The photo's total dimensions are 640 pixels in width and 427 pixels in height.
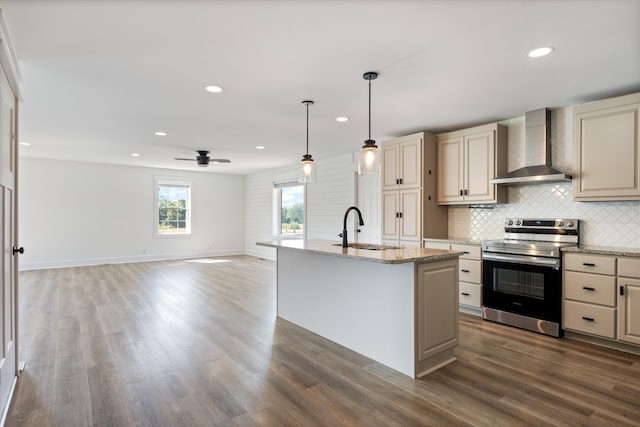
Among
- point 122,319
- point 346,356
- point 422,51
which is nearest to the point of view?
point 422,51

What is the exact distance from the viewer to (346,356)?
9.89 feet

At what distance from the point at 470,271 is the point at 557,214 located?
1152 mm

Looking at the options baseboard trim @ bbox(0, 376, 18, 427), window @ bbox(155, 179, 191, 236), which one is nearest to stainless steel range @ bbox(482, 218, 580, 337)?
baseboard trim @ bbox(0, 376, 18, 427)

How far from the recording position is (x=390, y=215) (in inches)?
200

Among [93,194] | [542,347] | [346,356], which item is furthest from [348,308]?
[93,194]

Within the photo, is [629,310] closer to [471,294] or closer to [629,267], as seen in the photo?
[629,267]

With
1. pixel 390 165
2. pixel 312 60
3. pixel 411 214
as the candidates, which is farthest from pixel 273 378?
pixel 390 165

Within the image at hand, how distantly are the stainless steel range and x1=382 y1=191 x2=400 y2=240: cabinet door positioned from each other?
1275mm

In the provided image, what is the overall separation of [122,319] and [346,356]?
2737mm

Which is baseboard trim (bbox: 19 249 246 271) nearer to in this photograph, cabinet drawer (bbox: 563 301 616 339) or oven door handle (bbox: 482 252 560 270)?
oven door handle (bbox: 482 252 560 270)

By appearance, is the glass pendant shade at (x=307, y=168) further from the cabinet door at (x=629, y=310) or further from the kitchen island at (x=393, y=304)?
the cabinet door at (x=629, y=310)

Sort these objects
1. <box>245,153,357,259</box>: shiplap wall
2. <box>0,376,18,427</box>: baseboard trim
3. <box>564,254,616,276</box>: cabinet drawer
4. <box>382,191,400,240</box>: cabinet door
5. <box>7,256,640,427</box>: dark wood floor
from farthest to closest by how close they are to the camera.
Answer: <box>245,153,357,259</box>: shiplap wall → <box>382,191,400,240</box>: cabinet door → <box>564,254,616,276</box>: cabinet drawer → <box>7,256,640,427</box>: dark wood floor → <box>0,376,18,427</box>: baseboard trim

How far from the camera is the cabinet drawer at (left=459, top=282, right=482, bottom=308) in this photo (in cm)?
411

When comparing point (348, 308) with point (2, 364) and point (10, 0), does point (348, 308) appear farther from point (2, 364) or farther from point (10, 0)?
point (10, 0)
